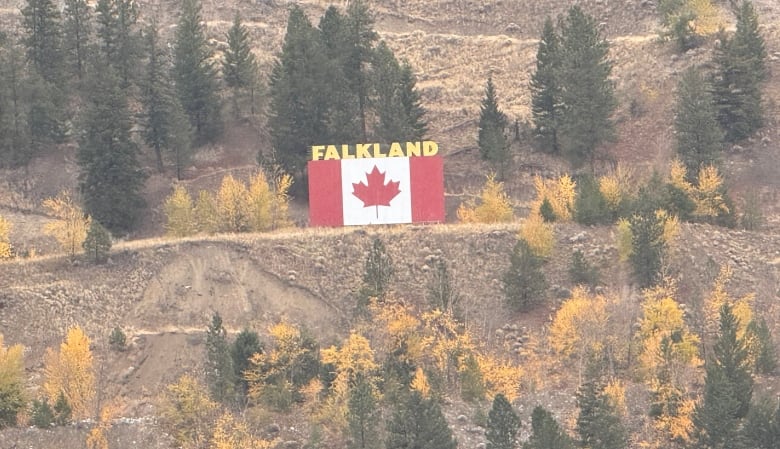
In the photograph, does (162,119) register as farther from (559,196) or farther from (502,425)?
(502,425)

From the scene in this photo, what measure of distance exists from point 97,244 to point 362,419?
2519cm

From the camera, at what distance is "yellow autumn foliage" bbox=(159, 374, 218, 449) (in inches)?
3339

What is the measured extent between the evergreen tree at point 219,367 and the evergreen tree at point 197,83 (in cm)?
3375

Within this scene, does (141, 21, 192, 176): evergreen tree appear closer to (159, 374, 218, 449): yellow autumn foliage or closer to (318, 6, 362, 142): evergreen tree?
(318, 6, 362, 142): evergreen tree

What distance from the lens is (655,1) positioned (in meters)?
136

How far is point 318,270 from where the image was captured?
100 meters

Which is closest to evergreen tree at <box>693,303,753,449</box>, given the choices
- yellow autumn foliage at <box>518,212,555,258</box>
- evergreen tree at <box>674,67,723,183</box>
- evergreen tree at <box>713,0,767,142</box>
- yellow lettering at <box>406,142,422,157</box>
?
yellow autumn foliage at <box>518,212,555,258</box>

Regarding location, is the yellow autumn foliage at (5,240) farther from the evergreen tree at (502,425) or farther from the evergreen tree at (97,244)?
the evergreen tree at (502,425)

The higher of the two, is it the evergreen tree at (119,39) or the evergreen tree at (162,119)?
the evergreen tree at (119,39)

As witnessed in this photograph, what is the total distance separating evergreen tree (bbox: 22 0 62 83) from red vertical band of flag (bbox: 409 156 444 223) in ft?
101

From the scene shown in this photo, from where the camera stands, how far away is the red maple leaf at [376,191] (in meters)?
104

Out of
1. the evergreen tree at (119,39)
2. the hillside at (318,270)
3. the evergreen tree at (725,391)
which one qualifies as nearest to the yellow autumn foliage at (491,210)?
the hillside at (318,270)

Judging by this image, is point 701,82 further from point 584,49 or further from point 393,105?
point 393,105

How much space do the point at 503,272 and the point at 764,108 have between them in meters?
30.0
